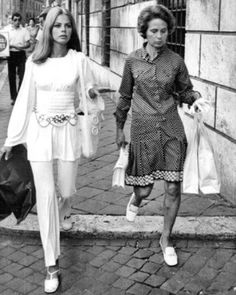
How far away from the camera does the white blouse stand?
11.7 ft

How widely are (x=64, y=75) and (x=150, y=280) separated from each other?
1.53 metres

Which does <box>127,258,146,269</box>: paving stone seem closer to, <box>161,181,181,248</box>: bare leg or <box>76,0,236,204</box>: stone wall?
<box>161,181,181,248</box>: bare leg

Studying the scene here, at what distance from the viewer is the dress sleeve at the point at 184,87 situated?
3.75m

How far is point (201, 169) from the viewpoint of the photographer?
12.4 feet

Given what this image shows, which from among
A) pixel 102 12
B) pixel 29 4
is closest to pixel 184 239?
pixel 102 12

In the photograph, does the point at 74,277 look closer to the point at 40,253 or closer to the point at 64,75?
the point at 40,253

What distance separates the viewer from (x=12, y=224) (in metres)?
4.51

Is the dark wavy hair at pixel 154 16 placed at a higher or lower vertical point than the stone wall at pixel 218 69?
higher

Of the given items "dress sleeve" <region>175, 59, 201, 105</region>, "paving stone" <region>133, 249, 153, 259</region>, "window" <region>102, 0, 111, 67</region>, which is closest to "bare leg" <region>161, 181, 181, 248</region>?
"paving stone" <region>133, 249, 153, 259</region>

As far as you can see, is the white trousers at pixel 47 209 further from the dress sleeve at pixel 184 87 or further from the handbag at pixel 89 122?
the dress sleeve at pixel 184 87

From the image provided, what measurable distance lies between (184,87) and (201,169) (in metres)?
0.61

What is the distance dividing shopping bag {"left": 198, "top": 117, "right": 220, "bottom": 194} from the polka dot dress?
126mm

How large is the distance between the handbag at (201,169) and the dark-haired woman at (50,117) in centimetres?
80

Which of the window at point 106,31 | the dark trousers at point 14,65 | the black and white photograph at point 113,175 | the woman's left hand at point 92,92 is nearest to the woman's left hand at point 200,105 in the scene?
the black and white photograph at point 113,175
